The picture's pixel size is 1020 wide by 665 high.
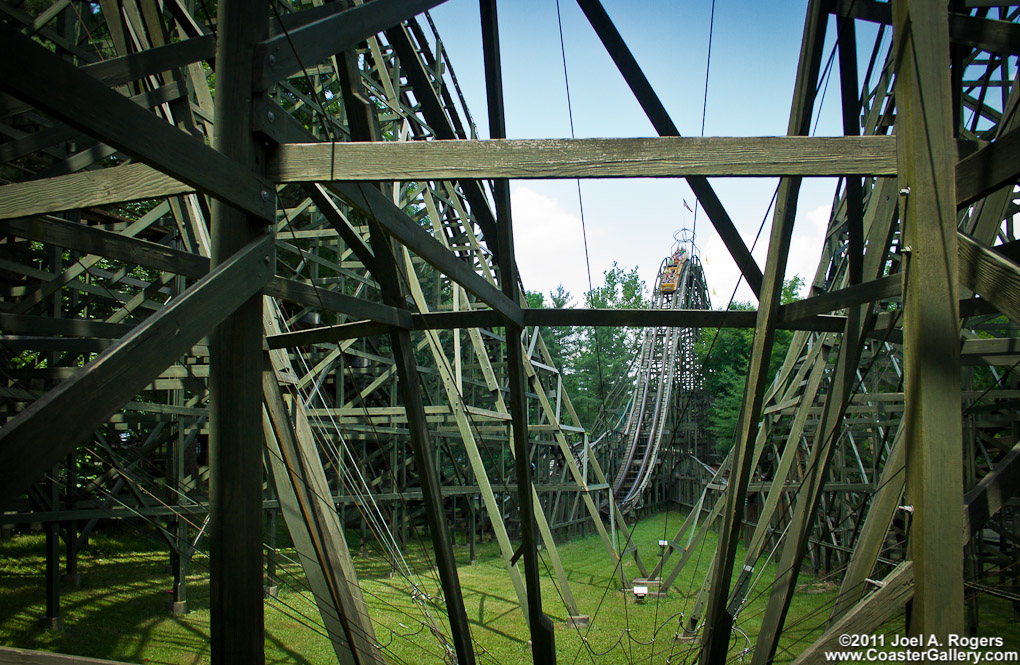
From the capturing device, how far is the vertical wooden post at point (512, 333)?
3992mm

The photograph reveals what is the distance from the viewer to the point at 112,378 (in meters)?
1.77

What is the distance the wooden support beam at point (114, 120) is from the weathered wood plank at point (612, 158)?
0.96 feet

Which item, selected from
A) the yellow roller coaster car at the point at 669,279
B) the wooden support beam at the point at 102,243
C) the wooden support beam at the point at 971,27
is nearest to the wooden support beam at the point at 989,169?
the wooden support beam at the point at 971,27

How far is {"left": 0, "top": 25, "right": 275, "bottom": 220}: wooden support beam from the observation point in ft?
5.29

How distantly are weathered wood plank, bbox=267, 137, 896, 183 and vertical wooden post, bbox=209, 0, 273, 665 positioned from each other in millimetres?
220

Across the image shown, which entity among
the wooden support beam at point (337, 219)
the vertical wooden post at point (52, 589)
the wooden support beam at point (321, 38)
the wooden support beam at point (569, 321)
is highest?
the wooden support beam at point (321, 38)

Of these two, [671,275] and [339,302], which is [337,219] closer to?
[339,302]

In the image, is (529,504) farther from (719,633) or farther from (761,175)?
(761,175)

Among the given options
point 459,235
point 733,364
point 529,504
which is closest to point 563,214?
point 733,364

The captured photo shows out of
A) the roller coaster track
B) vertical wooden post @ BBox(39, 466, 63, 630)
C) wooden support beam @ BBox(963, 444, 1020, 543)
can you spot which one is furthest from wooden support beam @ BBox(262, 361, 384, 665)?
the roller coaster track

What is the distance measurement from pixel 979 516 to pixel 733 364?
86.3 ft

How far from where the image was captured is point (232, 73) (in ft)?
7.66

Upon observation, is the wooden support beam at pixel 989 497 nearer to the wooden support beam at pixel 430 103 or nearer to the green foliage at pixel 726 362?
the wooden support beam at pixel 430 103

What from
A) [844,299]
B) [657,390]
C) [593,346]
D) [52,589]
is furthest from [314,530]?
[593,346]
